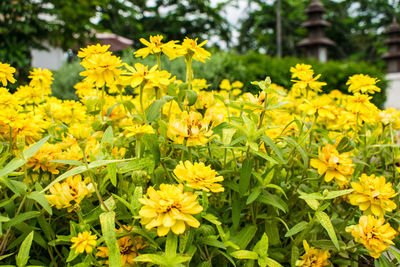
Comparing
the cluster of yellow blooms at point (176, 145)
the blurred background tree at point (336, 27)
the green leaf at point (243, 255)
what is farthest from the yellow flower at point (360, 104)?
the blurred background tree at point (336, 27)

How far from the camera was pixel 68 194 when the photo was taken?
0.75 m

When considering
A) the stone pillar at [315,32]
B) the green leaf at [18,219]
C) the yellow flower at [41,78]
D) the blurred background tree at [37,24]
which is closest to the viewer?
the green leaf at [18,219]

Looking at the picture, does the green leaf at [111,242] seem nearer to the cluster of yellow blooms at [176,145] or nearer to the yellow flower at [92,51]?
the cluster of yellow blooms at [176,145]

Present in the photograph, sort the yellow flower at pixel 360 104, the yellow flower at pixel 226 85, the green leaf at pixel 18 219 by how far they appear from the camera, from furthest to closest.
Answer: the yellow flower at pixel 226 85 < the yellow flower at pixel 360 104 < the green leaf at pixel 18 219

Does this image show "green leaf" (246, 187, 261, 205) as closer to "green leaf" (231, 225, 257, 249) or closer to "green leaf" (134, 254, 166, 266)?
"green leaf" (231, 225, 257, 249)

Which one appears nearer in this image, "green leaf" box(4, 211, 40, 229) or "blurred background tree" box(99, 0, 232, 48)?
"green leaf" box(4, 211, 40, 229)

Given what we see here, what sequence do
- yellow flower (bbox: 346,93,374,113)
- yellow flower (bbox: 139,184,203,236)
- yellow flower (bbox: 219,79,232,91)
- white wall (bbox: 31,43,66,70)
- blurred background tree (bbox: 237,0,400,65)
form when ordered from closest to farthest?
yellow flower (bbox: 139,184,203,236) < yellow flower (bbox: 346,93,374,113) < yellow flower (bbox: 219,79,232,91) < white wall (bbox: 31,43,66,70) < blurred background tree (bbox: 237,0,400,65)

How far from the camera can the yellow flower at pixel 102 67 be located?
0.83 meters

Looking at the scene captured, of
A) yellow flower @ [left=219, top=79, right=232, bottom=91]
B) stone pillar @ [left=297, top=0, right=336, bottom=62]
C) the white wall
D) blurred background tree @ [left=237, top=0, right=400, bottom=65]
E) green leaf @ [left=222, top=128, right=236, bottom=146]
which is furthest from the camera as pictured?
blurred background tree @ [left=237, top=0, right=400, bottom=65]

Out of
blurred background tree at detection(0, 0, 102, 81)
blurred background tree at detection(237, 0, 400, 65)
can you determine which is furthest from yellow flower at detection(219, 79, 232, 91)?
blurred background tree at detection(237, 0, 400, 65)

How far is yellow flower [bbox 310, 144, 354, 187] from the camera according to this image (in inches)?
32.7

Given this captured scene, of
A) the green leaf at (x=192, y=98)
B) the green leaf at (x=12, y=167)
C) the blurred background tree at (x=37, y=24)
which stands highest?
the blurred background tree at (x=37, y=24)

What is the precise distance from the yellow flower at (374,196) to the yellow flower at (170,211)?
0.40 m

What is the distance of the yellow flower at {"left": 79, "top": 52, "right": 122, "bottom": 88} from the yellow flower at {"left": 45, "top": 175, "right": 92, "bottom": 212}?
22 centimetres
